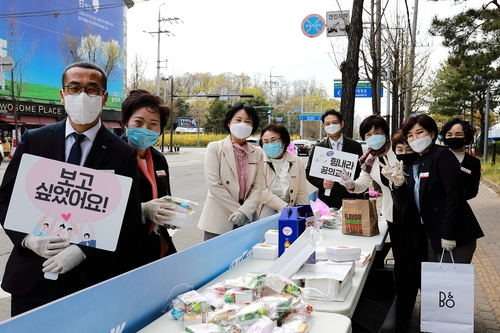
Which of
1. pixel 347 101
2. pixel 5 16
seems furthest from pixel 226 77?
pixel 347 101

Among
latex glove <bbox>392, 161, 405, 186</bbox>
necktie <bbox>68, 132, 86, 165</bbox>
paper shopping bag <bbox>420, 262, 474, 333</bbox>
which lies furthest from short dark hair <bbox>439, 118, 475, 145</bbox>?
necktie <bbox>68, 132, 86, 165</bbox>

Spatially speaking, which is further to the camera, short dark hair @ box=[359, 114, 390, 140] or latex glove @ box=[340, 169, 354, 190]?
short dark hair @ box=[359, 114, 390, 140]

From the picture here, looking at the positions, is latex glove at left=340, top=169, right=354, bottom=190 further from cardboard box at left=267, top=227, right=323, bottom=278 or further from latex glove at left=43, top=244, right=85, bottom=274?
latex glove at left=43, top=244, right=85, bottom=274

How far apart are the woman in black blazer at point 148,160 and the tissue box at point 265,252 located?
0.57m

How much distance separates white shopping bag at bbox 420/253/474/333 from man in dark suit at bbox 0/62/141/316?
231cm

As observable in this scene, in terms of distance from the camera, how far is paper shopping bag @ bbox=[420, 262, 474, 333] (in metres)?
3.46

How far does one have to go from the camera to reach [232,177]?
157 inches

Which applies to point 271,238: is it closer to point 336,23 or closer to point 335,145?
point 335,145

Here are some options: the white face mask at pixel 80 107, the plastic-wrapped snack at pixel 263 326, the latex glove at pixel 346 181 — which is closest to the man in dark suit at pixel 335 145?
the latex glove at pixel 346 181

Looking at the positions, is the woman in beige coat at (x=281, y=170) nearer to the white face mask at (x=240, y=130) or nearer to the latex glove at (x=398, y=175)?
the white face mask at (x=240, y=130)

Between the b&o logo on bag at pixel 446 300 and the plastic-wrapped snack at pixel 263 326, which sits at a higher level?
the plastic-wrapped snack at pixel 263 326

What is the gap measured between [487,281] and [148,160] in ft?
15.9

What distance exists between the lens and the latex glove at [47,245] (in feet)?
6.83

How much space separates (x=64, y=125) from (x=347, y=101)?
20.5 feet
